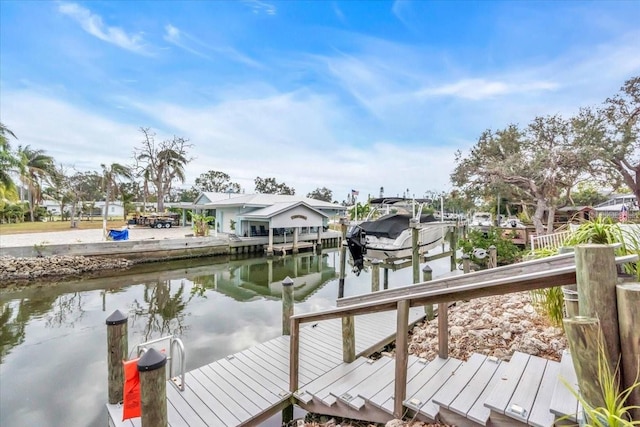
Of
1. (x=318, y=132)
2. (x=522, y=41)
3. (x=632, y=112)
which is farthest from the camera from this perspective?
(x=318, y=132)

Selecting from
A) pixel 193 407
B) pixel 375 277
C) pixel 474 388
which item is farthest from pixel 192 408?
pixel 375 277

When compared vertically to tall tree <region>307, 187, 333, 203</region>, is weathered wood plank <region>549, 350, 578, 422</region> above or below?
below

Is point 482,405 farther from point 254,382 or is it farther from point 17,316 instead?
point 17,316

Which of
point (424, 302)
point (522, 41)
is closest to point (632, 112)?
point (522, 41)

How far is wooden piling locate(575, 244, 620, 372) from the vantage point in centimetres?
119

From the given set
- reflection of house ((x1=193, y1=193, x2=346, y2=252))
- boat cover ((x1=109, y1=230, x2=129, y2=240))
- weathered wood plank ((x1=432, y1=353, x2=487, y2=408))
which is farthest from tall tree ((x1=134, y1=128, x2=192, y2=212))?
weathered wood plank ((x1=432, y1=353, x2=487, y2=408))

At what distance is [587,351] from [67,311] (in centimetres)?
1076

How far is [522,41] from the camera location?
26.9ft

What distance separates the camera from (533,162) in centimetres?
1220

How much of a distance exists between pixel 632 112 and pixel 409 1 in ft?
34.0

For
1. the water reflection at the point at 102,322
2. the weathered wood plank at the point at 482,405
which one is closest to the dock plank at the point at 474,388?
the weathered wood plank at the point at 482,405

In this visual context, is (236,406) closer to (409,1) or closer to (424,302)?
(424,302)

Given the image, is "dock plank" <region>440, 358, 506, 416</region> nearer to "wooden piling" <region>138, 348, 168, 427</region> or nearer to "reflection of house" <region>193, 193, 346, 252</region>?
"wooden piling" <region>138, 348, 168, 427</region>

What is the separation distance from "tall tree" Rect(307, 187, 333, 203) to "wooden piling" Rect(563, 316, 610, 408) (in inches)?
2069
